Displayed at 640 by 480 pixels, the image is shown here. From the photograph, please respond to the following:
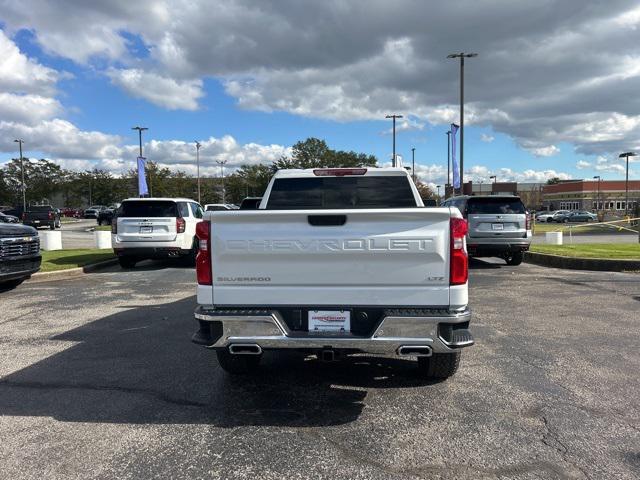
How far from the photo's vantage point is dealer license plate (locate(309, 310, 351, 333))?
3.93 meters

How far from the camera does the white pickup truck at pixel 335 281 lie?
3824mm

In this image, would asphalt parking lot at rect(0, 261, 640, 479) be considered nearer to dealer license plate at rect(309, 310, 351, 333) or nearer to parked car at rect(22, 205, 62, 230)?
dealer license plate at rect(309, 310, 351, 333)

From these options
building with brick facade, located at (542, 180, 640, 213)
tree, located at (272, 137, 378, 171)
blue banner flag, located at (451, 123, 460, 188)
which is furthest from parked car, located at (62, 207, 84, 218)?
building with brick facade, located at (542, 180, 640, 213)

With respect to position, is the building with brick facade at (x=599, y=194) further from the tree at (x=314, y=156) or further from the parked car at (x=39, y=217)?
the parked car at (x=39, y=217)

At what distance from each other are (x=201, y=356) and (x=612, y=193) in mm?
107001

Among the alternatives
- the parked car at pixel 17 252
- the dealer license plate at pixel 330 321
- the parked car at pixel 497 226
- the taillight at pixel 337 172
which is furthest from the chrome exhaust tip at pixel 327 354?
the parked car at pixel 497 226

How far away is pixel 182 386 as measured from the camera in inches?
185

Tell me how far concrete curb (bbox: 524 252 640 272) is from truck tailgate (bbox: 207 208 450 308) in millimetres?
10600

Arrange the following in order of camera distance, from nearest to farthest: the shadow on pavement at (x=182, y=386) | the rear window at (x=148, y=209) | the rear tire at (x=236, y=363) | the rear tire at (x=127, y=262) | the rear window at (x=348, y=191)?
the shadow on pavement at (x=182, y=386) → the rear tire at (x=236, y=363) → the rear window at (x=348, y=191) → the rear window at (x=148, y=209) → the rear tire at (x=127, y=262)

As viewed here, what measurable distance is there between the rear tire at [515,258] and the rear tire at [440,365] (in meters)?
9.69

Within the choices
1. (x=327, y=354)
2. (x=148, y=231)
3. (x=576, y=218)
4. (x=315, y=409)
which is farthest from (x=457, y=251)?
(x=576, y=218)

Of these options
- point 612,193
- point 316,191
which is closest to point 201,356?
point 316,191

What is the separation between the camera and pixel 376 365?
5.29 m

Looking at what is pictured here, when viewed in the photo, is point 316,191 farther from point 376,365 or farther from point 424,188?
point 424,188
